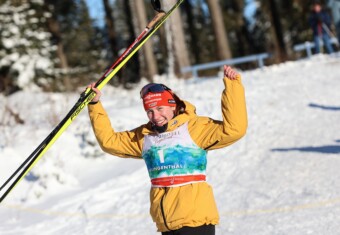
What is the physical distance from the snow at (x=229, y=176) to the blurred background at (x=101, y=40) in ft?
8.25

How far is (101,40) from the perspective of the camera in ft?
155

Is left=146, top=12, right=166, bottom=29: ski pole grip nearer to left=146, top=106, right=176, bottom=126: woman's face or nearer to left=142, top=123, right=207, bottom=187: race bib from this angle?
left=146, top=106, right=176, bottom=126: woman's face

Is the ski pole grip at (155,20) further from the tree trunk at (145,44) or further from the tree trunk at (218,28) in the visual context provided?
the tree trunk at (218,28)

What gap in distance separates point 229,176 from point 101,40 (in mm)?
41568

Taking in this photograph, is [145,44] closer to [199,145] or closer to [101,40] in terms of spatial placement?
[199,145]

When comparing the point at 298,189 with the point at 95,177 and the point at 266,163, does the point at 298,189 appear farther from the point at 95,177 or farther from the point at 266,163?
the point at 95,177

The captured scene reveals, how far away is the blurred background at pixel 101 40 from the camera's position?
750 inches

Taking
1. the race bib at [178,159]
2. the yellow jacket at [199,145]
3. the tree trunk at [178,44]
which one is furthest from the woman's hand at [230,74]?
the tree trunk at [178,44]

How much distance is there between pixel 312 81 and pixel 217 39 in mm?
7566

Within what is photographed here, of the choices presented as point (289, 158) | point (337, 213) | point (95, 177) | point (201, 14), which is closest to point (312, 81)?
point (289, 158)

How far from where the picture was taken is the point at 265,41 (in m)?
45.7

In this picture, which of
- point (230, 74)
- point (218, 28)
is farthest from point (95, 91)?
point (218, 28)

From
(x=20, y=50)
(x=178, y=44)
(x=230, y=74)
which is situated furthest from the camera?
(x=20, y=50)

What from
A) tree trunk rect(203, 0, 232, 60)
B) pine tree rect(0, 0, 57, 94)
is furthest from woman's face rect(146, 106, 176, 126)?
pine tree rect(0, 0, 57, 94)
